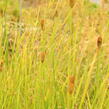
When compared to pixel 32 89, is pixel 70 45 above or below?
above

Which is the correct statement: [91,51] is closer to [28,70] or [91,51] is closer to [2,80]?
[28,70]

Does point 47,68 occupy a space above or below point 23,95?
above

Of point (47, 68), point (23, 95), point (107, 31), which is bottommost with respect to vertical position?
point (23, 95)

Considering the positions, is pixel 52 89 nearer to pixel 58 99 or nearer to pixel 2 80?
pixel 58 99

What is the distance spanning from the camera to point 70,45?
213 cm

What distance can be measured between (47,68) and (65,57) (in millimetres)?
335

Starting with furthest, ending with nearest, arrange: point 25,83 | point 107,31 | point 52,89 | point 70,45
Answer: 1. point 107,31
2. point 70,45
3. point 25,83
4. point 52,89

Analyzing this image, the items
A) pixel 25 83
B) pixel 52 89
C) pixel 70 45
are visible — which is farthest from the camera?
pixel 70 45

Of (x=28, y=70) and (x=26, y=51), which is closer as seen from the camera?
(x=26, y=51)

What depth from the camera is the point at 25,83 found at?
198 cm

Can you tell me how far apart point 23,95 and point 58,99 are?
0.24 m

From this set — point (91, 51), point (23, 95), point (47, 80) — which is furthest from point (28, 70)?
point (91, 51)

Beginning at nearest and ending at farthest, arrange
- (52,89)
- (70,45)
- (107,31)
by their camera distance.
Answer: (52,89) → (70,45) → (107,31)

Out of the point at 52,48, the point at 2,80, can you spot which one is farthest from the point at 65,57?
the point at 2,80
